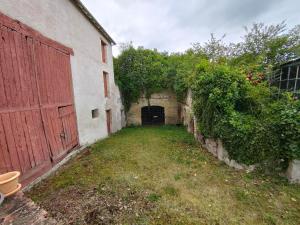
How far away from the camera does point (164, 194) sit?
356 cm

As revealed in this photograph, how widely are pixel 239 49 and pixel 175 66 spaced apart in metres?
4.41

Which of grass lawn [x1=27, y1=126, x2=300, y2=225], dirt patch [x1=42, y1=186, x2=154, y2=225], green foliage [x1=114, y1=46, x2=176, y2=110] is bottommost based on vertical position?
grass lawn [x1=27, y1=126, x2=300, y2=225]

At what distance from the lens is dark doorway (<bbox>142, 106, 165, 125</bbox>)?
49.0 ft

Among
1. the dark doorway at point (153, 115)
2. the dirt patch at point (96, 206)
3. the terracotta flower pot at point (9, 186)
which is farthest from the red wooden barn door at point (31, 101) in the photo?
the dark doorway at point (153, 115)

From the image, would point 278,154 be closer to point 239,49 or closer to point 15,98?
point 15,98

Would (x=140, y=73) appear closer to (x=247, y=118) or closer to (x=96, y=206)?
(x=247, y=118)

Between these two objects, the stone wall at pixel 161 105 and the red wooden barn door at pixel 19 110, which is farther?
the stone wall at pixel 161 105

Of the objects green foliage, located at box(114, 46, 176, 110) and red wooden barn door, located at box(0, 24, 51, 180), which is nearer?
red wooden barn door, located at box(0, 24, 51, 180)

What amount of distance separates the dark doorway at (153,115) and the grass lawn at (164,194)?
9451mm

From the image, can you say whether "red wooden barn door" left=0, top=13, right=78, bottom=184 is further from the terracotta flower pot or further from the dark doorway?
the dark doorway

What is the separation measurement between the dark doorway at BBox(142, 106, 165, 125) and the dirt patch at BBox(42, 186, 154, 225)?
11.3 m

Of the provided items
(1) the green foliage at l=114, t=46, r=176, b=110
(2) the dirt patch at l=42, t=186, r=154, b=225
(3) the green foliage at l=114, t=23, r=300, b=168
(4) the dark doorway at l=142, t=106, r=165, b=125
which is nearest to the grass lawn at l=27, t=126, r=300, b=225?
(2) the dirt patch at l=42, t=186, r=154, b=225

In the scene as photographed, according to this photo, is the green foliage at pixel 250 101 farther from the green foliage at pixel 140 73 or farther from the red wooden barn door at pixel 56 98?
the red wooden barn door at pixel 56 98

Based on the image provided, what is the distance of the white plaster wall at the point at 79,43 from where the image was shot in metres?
4.01
